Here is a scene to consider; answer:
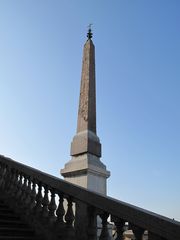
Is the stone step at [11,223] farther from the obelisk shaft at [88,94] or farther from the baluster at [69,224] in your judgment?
the obelisk shaft at [88,94]

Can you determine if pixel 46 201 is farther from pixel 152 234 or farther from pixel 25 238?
pixel 152 234

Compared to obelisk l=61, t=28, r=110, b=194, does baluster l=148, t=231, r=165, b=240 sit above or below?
below

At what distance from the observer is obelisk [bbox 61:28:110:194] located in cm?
1004

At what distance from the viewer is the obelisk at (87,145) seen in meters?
10.0

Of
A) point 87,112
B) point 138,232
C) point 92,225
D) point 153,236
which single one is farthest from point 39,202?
point 87,112

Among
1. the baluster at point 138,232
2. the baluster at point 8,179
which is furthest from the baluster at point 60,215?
the baluster at point 8,179

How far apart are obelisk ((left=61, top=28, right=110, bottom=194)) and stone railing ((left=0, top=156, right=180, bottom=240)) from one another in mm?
2894

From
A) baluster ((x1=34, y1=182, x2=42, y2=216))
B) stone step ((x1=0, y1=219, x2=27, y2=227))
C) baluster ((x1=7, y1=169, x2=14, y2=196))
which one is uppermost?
baluster ((x1=7, y1=169, x2=14, y2=196))

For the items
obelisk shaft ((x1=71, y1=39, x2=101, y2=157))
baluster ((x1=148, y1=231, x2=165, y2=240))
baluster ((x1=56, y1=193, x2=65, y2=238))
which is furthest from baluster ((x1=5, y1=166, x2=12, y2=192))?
baluster ((x1=148, y1=231, x2=165, y2=240))

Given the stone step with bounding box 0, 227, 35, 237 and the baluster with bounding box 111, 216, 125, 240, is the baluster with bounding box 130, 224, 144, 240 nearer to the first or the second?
the baluster with bounding box 111, 216, 125, 240

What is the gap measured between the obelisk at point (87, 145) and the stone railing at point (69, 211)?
2.89 meters

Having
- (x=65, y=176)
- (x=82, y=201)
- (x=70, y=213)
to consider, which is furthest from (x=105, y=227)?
(x=65, y=176)

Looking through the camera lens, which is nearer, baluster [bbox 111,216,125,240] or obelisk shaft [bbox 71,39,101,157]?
baluster [bbox 111,216,125,240]

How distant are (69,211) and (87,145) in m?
5.97
